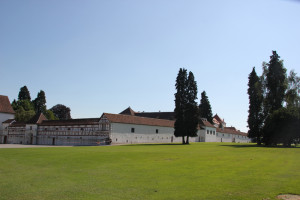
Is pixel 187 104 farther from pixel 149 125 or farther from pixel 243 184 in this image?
pixel 243 184

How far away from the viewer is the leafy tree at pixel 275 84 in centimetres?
4803

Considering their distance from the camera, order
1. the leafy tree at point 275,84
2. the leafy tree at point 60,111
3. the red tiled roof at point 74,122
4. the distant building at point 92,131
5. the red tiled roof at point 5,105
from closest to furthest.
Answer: the leafy tree at point 275,84 → the distant building at point 92,131 → the red tiled roof at point 74,122 → the red tiled roof at point 5,105 → the leafy tree at point 60,111

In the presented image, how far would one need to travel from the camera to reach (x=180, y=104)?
55469 mm

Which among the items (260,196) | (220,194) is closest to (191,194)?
(220,194)

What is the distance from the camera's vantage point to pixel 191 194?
8641mm

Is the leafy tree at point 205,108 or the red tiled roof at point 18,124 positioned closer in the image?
the red tiled roof at point 18,124

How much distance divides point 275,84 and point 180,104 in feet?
59.4

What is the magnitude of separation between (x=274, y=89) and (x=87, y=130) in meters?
38.0

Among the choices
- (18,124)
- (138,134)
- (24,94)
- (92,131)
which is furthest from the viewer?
(24,94)

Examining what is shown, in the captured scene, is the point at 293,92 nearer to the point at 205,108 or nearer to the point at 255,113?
the point at 255,113

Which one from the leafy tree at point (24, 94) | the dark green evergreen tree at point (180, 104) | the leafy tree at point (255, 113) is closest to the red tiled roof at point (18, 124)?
the leafy tree at point (24, 94)

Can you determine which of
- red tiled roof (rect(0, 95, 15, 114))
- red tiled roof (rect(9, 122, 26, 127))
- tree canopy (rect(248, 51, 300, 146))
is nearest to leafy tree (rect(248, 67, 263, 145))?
tree canopy (rect(248, 51, 300, 146))

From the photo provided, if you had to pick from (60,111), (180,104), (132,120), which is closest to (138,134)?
(132,120)

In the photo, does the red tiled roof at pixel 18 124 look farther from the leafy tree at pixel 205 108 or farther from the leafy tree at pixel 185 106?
the leafy tree at pixel 205 108
